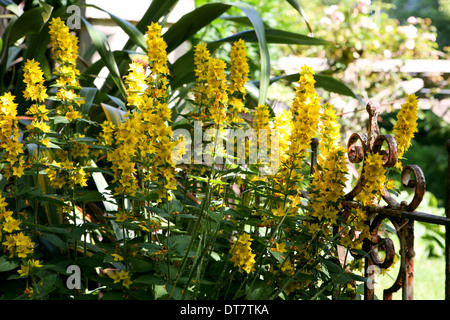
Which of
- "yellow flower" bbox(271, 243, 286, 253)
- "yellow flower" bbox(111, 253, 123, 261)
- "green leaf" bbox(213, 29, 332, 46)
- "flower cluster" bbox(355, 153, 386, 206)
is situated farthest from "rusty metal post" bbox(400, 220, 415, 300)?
"green leaf" bbox(213, 29, 332, 46)

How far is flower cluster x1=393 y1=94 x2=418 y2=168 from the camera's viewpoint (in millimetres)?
1117

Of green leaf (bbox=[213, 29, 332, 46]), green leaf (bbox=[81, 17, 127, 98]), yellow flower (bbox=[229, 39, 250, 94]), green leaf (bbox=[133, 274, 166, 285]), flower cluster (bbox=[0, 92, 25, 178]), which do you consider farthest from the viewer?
green leaf (bbox=[213, 29, 332, 46])

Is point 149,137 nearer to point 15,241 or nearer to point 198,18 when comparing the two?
point 15,241

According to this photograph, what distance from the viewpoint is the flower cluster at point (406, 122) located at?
1.12 m

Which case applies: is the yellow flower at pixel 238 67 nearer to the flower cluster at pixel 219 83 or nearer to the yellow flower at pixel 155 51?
the flower cluster at pixel 219 83

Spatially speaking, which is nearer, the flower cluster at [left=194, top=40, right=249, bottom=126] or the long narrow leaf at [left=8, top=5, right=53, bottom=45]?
the flower cluster at [left=194, top=40, right=249, bottom=126]

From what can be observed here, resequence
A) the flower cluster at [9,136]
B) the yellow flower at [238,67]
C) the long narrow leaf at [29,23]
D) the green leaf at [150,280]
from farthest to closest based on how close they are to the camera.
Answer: the long narrow leaf at [29,23] → the yellow flower at [238,67] → the flower cluster at [9,136] → the green leaf at [150,280]

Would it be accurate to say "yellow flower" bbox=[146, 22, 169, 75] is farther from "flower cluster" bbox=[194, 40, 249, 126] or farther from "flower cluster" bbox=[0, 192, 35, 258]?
"flower cluster" bbox=[0, 192, 35, 258]

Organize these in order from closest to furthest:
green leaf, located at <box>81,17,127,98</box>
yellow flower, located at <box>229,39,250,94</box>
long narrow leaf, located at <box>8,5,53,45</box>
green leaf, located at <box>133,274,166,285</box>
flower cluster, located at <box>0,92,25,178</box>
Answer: green leaf, located at <box>133,274,166,285</box>
flower cluster, located at <box>0,92,25,178</box>
yellow flower, located at <box>229,39,250,94</box>
green leaf, located at <box>81,17,127,98</box>
long narrow leaf, located at <box>8,5,53,45</box>

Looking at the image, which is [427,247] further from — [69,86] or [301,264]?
[69,86]

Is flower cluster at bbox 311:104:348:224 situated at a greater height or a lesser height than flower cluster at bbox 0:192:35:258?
greater

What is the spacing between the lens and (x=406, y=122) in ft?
3.74

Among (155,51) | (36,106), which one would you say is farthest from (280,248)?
(36,106)

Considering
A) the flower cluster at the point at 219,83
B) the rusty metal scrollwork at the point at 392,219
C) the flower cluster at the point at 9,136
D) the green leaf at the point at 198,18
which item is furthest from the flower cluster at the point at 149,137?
the green leaf at the point at 198,18
